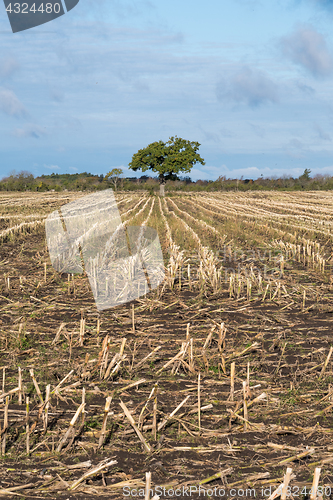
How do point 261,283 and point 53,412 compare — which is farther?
point 261,283

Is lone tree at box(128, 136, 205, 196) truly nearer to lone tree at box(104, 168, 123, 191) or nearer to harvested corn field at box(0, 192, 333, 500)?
lone tree at box(104, 168, 123, 191)

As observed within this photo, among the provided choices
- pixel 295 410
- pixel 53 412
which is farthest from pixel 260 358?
pixel 53 412

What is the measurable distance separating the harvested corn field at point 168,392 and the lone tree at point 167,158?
43729 mm

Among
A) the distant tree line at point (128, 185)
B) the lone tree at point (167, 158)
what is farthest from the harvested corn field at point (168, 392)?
the distant tree line at point (128, 185)

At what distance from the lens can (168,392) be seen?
14.2 feet

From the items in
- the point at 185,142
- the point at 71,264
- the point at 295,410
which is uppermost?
the point at 185,142

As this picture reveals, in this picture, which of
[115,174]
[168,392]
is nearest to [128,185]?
[115,174]

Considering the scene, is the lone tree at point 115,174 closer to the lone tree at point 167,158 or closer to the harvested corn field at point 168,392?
the lone tree at point 167,158

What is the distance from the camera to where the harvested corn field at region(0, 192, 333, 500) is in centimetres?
311

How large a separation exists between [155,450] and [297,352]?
8.98 ft

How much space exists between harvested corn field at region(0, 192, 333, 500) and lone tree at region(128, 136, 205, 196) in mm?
43729

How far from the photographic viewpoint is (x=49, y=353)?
5.32m

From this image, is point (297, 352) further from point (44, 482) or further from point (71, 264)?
point (71, 264)

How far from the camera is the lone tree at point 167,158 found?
5100 cm
